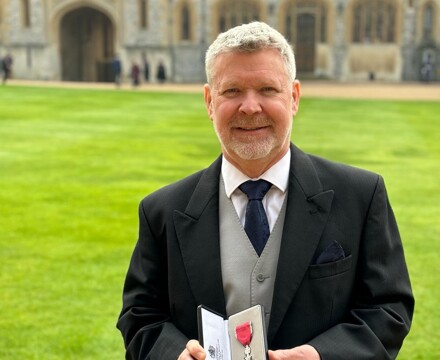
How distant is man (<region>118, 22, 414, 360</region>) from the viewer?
249 cm

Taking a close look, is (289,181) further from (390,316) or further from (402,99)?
(402,99)

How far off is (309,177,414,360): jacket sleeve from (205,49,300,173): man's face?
435 mm

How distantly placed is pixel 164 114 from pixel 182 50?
20484mm

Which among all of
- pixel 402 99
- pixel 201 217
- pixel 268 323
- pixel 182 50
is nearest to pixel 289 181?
pixel 201 217

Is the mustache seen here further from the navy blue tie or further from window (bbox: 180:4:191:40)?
window (bbox: 180:4:191:40)

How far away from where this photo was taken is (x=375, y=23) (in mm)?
39375

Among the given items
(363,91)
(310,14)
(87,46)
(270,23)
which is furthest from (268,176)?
(87,46)

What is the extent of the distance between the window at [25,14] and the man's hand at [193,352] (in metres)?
41.4

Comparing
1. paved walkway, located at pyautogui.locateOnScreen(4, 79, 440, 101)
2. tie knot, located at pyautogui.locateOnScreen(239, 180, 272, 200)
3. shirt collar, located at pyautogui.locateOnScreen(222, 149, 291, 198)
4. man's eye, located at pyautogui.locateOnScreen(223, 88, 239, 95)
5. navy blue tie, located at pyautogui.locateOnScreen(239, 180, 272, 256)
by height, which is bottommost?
paved walkway, located at pyautogui.locateOnScreen(4, 79, 440, 101)

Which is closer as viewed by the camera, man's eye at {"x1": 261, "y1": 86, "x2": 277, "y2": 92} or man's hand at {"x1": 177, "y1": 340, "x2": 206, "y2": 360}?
man's hand at {"x1": 177, "y1": 340, "x2": 206, "y2": 360}

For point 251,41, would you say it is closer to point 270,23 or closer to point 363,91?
point 363,91

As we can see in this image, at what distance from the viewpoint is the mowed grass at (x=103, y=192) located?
5250mm

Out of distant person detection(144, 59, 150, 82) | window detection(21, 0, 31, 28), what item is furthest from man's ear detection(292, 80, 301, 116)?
Answer: window detection(21, 0, 31, 28)

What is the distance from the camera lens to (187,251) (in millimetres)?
2621
